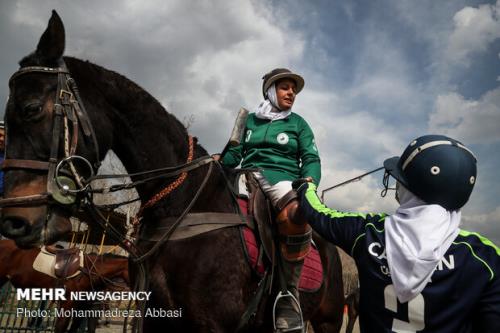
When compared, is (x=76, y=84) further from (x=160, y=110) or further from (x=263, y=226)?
(x=263, y=226)

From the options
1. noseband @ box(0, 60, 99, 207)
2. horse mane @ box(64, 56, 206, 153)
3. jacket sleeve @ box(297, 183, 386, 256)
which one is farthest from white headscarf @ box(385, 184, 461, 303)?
noseband @ box(0, 60, 99, 207)

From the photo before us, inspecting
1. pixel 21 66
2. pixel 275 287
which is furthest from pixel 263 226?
pixel 21 66

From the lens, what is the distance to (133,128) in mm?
2924

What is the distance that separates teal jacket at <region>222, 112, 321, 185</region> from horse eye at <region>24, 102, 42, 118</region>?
187cm

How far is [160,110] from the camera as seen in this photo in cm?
309

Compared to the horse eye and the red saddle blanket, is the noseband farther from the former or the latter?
the red saddle blanket

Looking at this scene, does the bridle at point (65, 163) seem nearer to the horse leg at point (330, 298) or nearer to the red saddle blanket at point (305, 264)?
the red saddle blanket at point (305, 264)

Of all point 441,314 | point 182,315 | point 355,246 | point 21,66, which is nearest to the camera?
point 441,314

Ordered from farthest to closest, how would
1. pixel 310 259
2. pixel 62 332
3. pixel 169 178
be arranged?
pixel 62 332 < pixel 310 259 < pixel 169 178

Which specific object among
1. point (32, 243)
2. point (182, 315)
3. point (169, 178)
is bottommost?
point (182, 315)

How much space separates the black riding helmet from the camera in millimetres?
1775

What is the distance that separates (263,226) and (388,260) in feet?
4.87

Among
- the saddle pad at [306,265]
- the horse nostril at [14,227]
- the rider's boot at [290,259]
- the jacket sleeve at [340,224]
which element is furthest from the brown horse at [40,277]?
the jacket sleeve at [340,224]

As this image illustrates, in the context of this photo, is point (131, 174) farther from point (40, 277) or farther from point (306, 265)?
point (40, 277)
